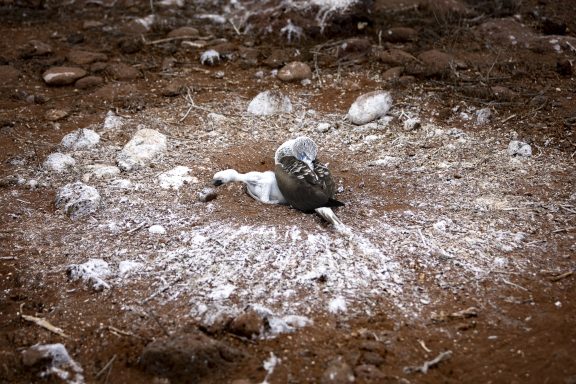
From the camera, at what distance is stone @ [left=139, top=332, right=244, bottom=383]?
2.70 meters

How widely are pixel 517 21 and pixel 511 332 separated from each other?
15.4ft

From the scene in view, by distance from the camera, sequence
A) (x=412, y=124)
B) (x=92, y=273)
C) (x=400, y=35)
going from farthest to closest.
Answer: (x=400, y=35), (x=412, y=124), (x=92, y=273)

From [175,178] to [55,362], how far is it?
176cm

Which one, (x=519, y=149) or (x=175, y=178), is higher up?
→ (x=519, y=149)

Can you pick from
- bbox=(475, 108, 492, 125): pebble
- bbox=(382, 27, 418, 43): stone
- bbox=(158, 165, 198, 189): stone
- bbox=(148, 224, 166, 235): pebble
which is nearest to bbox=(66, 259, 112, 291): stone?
bbox=(148, 224, 166, 235): pebble

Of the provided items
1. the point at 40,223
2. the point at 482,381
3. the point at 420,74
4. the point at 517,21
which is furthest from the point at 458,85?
the point at 40,223

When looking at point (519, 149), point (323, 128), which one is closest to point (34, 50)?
point (323, 128)

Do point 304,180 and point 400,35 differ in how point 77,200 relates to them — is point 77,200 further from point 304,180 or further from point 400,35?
point 400,35

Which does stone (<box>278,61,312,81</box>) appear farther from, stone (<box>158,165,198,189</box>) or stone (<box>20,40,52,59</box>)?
stone (<box>20,40,52,59</box>)

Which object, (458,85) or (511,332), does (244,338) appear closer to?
(511,332)

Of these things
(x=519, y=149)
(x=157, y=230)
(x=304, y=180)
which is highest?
(x=304, y=180)

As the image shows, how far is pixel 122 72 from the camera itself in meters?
5.83

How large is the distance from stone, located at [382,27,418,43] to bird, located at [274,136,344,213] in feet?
9.15

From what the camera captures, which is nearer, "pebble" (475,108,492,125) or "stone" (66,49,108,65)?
"pebble" (475,108,492,125)
